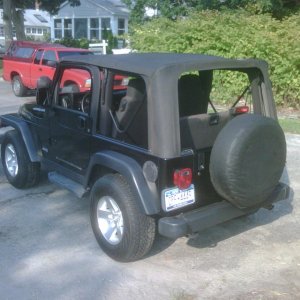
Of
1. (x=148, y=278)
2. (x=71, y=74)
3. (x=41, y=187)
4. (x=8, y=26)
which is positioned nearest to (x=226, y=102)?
(x=71, y=74)

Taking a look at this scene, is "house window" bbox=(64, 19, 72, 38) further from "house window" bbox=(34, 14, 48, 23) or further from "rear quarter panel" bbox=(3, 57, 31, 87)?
"rear quarter panel" bbox=(3, 57, 31, 87)

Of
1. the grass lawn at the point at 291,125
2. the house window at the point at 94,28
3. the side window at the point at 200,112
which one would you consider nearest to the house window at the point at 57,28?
the house window at the point at 94,28

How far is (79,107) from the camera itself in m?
5.20

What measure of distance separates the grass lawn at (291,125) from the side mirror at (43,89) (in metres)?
5.50

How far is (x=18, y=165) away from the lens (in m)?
5.91

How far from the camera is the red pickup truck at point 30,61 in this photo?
14.8 m

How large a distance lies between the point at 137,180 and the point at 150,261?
2.72ft

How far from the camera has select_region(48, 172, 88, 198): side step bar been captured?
15.7ft

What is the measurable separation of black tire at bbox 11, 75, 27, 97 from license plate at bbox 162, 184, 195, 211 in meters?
12.7

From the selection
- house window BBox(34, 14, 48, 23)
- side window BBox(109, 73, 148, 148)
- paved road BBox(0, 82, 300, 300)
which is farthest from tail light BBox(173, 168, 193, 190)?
house window BBox(34, 14, 48, 23)

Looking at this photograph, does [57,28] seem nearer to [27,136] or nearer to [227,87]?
[227,87]

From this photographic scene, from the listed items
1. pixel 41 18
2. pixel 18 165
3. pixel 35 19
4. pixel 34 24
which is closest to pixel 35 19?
pixel 35 19

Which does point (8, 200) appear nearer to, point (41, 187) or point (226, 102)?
point (41, 187)

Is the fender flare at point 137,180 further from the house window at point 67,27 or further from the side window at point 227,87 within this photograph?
the house window at point 67,27
